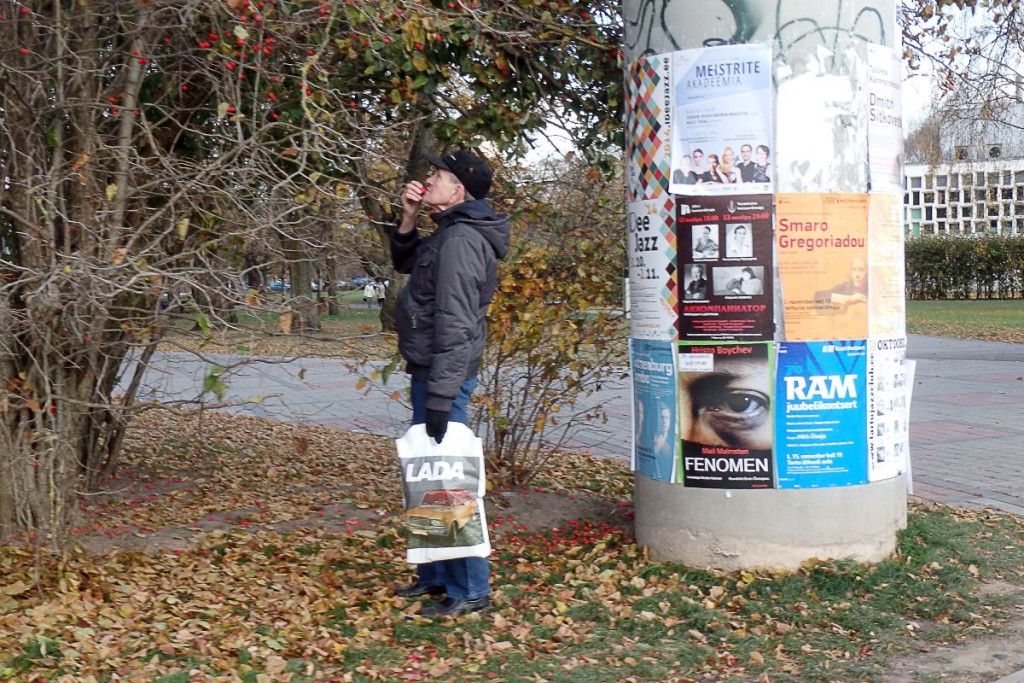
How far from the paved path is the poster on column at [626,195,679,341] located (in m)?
1.44

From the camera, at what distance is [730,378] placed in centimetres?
514

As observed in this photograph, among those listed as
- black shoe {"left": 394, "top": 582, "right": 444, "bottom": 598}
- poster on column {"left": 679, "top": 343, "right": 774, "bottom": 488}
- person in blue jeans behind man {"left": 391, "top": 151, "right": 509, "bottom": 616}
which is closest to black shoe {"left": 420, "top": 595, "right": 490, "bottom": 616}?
person in blue jeans behind man {"left": 391, "top": 151, "right": 509, "bottom": 616}

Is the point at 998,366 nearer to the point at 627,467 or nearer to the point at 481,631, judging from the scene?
the point at 627,467

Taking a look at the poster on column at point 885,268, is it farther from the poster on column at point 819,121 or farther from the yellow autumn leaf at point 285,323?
the yellow autumn leaf at point 285,323

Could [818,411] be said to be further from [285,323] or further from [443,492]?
[285,323]

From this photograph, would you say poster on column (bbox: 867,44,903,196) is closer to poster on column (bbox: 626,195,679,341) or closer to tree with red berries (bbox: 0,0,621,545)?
poster on column (bbox: 626,195,679,341)

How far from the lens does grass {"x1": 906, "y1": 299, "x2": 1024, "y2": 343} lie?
2356cm

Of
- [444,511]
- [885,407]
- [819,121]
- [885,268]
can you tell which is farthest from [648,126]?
[444,511]

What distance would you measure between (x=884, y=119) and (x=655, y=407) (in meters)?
1.78

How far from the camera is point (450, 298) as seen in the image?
4578mm

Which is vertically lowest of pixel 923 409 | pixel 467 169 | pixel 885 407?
pixel 923 409

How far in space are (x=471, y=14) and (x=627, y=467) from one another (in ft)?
12.8

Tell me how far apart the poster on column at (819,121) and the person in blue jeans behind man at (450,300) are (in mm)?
1374

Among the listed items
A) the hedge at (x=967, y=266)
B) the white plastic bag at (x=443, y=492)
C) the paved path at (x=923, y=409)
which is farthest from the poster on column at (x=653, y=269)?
the hedge at (x=967, y=266)
